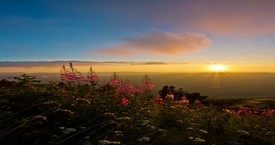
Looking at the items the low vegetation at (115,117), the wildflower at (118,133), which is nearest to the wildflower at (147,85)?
the low vegetation at (115,117)

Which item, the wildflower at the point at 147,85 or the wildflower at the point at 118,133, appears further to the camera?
the wildflower at the point at 147,85

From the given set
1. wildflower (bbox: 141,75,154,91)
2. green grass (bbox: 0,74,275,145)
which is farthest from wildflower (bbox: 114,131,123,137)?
wildflower (bbox: 141,75,154,91)

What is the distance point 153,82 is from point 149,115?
318cm

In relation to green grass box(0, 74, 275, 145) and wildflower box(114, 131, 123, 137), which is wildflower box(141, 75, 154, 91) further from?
wildflower box(114, 131, 123, 137)

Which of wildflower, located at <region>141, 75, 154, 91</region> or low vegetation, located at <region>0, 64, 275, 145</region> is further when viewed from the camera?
wildflower, located at <region>141, 75, 154, 91</region>

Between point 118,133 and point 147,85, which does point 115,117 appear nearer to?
point 118,133

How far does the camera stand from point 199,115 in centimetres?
1383

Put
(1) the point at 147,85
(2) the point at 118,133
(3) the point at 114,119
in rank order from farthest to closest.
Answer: (1) the point at 147,85 → (2) the point at 118,133 → (3) the point at 114,119

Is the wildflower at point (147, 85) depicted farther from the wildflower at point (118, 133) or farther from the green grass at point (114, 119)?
the wildflower at point (118, 133)

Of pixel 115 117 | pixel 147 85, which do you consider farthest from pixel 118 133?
pixel 147 85

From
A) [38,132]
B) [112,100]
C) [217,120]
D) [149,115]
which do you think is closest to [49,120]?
[38,132]

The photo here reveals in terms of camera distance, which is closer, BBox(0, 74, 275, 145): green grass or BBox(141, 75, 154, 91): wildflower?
BBox(0, 74, 275, 145): green grass

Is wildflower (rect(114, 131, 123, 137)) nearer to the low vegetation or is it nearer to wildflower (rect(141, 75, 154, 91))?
the low vegetation

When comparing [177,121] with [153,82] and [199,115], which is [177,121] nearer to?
[199,115]
